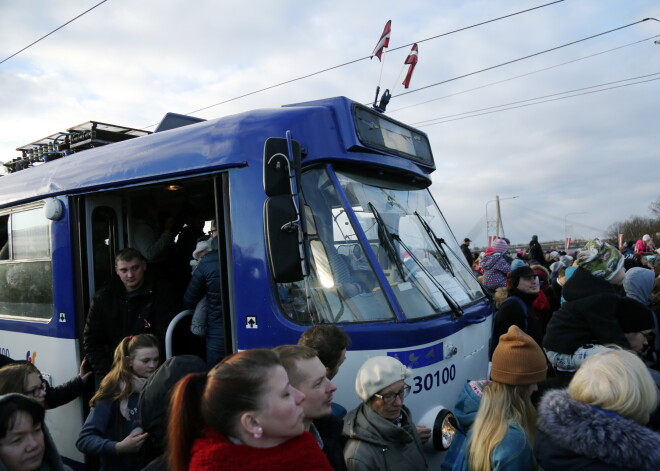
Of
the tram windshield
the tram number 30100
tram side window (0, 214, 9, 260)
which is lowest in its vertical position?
the tram number 30100

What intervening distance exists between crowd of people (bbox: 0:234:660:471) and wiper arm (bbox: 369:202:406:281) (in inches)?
30.1

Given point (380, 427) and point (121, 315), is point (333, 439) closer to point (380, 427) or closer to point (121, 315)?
point (380, 427)

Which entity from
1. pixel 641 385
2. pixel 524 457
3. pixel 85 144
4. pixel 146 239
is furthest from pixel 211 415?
pixel 85 144

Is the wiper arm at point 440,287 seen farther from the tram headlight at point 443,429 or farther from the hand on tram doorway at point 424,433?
the hand on tram doorway at point 424,433

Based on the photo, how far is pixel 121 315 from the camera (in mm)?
3969

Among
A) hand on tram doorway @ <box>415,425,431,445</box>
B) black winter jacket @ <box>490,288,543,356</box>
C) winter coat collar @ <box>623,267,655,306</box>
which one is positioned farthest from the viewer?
winter coat collar @ <box>623,267,655,306</box>

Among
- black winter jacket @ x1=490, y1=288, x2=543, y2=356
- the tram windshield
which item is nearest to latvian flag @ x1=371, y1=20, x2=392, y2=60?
the tram windshield

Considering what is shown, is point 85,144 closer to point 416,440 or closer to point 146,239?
point 146,239

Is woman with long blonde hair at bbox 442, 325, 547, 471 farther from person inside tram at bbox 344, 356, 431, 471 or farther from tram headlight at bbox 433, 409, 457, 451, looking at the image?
tram headlight at bbox 433, 409, 457, 451

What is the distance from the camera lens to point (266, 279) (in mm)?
3186

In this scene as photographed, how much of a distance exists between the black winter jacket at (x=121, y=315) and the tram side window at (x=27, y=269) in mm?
691

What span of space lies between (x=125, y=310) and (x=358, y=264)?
203 cm

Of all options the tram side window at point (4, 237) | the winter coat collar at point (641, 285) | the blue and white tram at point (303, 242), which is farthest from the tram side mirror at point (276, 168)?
the winter coat collar at point (641, 285)

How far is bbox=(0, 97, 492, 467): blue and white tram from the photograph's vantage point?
2951 millimetres
